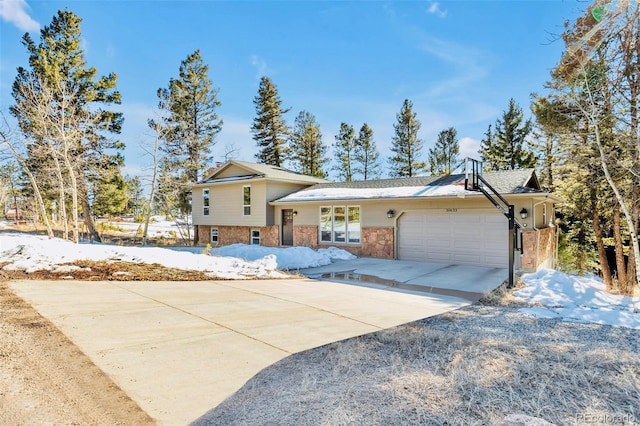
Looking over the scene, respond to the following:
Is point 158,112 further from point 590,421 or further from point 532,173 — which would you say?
point 590,421

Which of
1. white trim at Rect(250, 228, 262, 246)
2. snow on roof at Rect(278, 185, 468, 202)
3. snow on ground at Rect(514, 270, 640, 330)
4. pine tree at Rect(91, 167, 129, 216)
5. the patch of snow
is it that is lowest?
snow on ground at Rect(514, 270, 640, 330)

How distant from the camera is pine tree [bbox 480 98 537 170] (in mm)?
24828

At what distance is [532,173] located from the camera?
1335 cm

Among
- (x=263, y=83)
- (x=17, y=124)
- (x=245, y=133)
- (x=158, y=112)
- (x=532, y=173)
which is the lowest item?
(x=532, y=173)

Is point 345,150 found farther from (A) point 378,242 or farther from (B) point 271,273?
(B) point 271,273

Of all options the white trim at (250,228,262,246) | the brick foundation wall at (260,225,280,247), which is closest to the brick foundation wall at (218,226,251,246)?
the white trim at (250,228,262,246)

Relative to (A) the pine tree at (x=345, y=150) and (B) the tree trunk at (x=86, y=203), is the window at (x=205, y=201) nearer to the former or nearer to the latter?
(B) the tree trunk at (x=86, y=203)

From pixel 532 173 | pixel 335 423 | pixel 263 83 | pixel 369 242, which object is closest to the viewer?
pixel 335 423

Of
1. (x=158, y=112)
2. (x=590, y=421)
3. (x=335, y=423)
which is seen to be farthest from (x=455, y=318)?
(x=158, y=112)

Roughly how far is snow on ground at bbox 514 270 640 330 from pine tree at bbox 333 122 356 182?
75.8 feet

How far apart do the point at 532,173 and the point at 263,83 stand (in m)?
23.4

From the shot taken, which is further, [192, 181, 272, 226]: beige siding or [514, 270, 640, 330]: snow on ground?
[192, 181, 272, 226]: beige siding

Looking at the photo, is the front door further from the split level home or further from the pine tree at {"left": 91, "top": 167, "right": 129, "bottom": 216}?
the pine tree at {"left": 91, "top": 167, "right": 129, "bottom": 216}

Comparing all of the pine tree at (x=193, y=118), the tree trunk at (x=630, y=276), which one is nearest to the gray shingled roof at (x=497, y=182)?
the tree trunk at (x=630, y=276)
